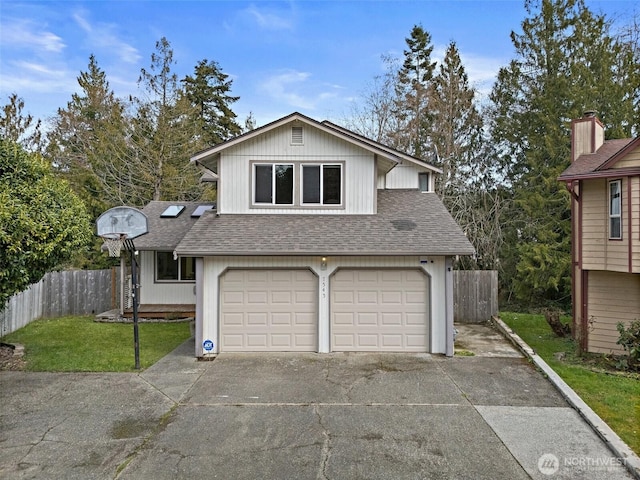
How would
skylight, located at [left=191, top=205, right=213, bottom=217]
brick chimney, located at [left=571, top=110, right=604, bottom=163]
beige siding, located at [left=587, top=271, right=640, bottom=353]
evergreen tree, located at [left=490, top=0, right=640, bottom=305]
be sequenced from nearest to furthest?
1. beige siding, located at [left=587, top=271, right=640, bottom=353]
2. brick chimney, located at [left=571, top=110, right=604, bottom=163]
3. skylight, located at [left=191, top=205, right=213, bottom=217]
4. evergreen tree, located at [left=490, top=0, right=640, bottom=305]

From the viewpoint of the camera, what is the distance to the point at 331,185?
34.7ft

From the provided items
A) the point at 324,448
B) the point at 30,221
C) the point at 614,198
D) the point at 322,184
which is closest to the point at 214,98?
the point at 322,184

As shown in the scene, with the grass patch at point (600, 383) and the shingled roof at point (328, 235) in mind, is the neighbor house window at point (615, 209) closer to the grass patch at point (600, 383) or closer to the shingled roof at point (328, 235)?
the grass patch at point (600, 383)

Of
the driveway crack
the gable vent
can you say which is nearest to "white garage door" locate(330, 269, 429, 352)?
the driveway crack

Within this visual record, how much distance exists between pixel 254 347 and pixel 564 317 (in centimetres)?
1284

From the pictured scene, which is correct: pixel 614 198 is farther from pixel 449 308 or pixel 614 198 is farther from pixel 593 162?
pixel 449 308

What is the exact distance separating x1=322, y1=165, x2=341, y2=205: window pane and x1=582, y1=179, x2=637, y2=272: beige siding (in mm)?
6597

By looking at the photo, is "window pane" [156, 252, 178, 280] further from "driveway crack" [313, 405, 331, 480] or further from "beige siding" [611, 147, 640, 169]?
"beige siding" [611, 147, 640, 169]

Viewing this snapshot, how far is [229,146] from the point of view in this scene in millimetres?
10250

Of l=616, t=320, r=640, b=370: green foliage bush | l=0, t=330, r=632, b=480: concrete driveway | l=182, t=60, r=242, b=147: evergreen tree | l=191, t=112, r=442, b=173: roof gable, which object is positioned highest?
l=182, t=60, r=242, b=147: evergreen tree

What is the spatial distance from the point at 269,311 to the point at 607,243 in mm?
8679

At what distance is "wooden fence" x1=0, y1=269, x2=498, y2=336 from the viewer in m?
13.5

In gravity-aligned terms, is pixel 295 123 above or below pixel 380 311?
above

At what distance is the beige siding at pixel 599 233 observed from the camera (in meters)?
9.34
